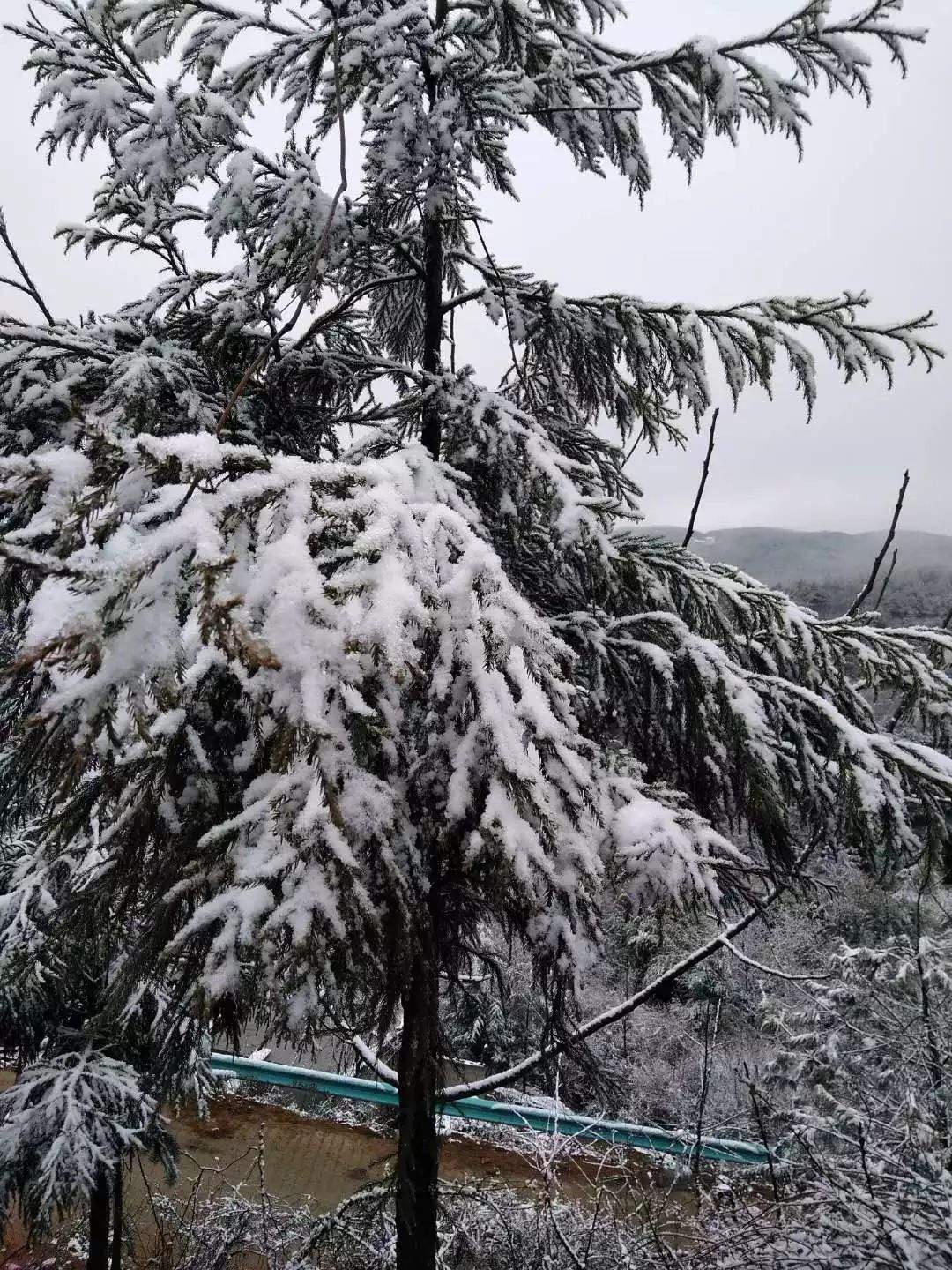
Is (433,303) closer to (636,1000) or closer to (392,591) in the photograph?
(392,591)

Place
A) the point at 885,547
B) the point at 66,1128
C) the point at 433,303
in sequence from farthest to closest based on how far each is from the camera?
the point at 66,1128 < the point at 433,303 < the point at 885,547

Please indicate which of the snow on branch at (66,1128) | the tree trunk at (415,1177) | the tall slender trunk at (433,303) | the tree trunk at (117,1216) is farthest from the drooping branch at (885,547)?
the tree trunk at (117,1216)

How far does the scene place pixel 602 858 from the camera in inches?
106

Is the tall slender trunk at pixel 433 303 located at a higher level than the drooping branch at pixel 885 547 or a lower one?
higher

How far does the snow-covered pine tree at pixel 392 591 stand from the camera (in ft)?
5.69

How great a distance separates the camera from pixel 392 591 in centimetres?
182

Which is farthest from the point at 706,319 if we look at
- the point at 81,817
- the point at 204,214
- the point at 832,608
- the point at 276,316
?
the point at 832,608

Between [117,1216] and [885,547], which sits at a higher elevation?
[885,547]

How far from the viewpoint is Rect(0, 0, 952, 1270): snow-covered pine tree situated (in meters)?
1.74

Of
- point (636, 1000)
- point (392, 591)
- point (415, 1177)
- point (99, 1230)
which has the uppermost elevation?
point (392, 591)

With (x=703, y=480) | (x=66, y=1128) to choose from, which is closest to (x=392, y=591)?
(x=703, y=480)

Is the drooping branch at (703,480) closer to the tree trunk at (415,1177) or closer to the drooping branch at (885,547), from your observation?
the drooping branch at (885,547)

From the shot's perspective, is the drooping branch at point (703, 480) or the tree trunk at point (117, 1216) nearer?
the drooping branch at point (703, 480)

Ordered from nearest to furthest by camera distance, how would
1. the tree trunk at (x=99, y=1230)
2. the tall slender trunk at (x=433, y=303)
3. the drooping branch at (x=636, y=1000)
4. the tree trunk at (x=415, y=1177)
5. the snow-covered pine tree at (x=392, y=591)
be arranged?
1. the snow-covered pine tree at (x=392, y=591)
2. the drooping branch at (x=636, y=1000)
3. the tree trunk at (x=415, y=1177)
4. the tall slender trunk at (x=433, y=303)
5. the tree trunk at (x=99, y=1230)
